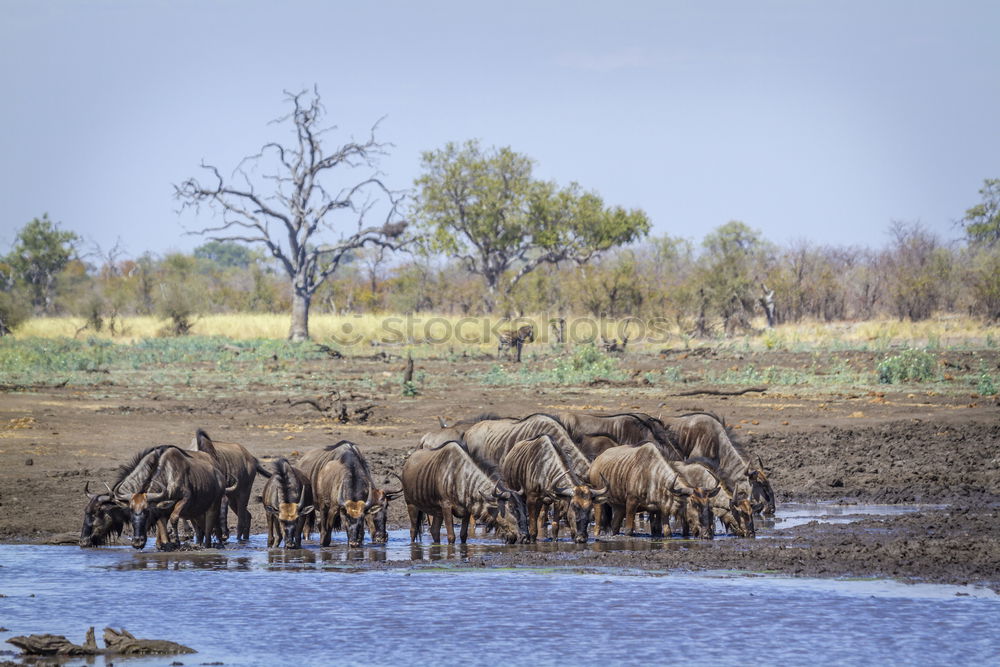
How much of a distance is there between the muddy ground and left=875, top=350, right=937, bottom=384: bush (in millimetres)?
1469

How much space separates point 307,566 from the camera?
12414 mm

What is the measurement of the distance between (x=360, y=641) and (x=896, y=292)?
4998 centimetres

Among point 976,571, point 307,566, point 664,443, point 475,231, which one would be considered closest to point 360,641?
point 307,566

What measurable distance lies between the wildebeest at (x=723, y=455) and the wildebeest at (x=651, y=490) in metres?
0.67

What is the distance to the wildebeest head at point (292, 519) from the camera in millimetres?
13203

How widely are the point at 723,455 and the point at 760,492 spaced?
690mm

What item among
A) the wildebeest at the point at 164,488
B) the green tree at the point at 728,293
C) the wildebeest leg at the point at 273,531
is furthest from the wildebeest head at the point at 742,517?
the green tree at the point at 728,293

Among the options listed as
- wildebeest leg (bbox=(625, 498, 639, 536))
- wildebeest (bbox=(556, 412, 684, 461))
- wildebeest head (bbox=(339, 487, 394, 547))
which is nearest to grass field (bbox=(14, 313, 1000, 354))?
wildebeest (bbox=(556, 412, 684, 461))

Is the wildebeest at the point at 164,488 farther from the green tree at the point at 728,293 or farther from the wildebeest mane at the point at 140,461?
the green tree at the point at 728,293

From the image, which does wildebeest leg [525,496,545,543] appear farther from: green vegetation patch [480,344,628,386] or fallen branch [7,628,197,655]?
green vegetation patch [480,344,628,386]

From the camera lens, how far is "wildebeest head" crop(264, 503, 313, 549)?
13.2 meters

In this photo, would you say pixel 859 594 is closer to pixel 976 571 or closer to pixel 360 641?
pixel 976 571

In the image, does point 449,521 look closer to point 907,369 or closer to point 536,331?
point 907,369

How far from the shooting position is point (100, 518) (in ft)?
43.5
